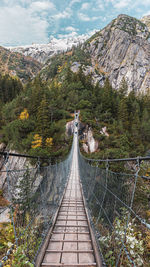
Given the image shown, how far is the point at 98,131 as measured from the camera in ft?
52.6

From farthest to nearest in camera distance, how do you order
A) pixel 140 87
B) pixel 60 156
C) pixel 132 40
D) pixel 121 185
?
1. pixel 132 40
2. pixel 140 87
3. pixel 60 156
4. pixel 121 185

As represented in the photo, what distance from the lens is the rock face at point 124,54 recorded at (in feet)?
164

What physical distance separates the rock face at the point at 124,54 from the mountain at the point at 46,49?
231ft

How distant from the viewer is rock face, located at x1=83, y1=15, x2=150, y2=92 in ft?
164

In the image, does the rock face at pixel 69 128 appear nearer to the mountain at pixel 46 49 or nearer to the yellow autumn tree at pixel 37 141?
the yellow autumn tree at pixel 37 141

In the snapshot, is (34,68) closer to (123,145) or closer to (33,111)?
(33,111)

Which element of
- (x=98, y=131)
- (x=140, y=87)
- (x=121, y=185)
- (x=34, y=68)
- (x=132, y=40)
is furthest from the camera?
(x=34, y=68)

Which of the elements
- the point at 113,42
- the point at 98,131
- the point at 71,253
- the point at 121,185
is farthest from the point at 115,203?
the point at 113,42

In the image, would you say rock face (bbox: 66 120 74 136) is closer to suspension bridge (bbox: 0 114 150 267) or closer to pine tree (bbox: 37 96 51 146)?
pine tree (bbox: 37 96 51 146)

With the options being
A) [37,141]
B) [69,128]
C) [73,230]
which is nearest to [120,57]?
[69,128]

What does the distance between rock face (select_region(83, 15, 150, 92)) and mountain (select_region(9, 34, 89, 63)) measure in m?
70.5

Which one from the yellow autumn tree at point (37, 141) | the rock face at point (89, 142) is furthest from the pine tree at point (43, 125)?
the rock face at point (89, 142)

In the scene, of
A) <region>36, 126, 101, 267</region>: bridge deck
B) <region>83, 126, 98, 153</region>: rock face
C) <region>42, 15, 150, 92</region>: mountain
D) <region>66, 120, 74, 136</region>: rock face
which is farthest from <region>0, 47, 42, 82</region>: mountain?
<region>36, 126, 101, 267</region>: bridge deck

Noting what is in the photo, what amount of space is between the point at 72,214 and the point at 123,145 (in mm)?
13172
